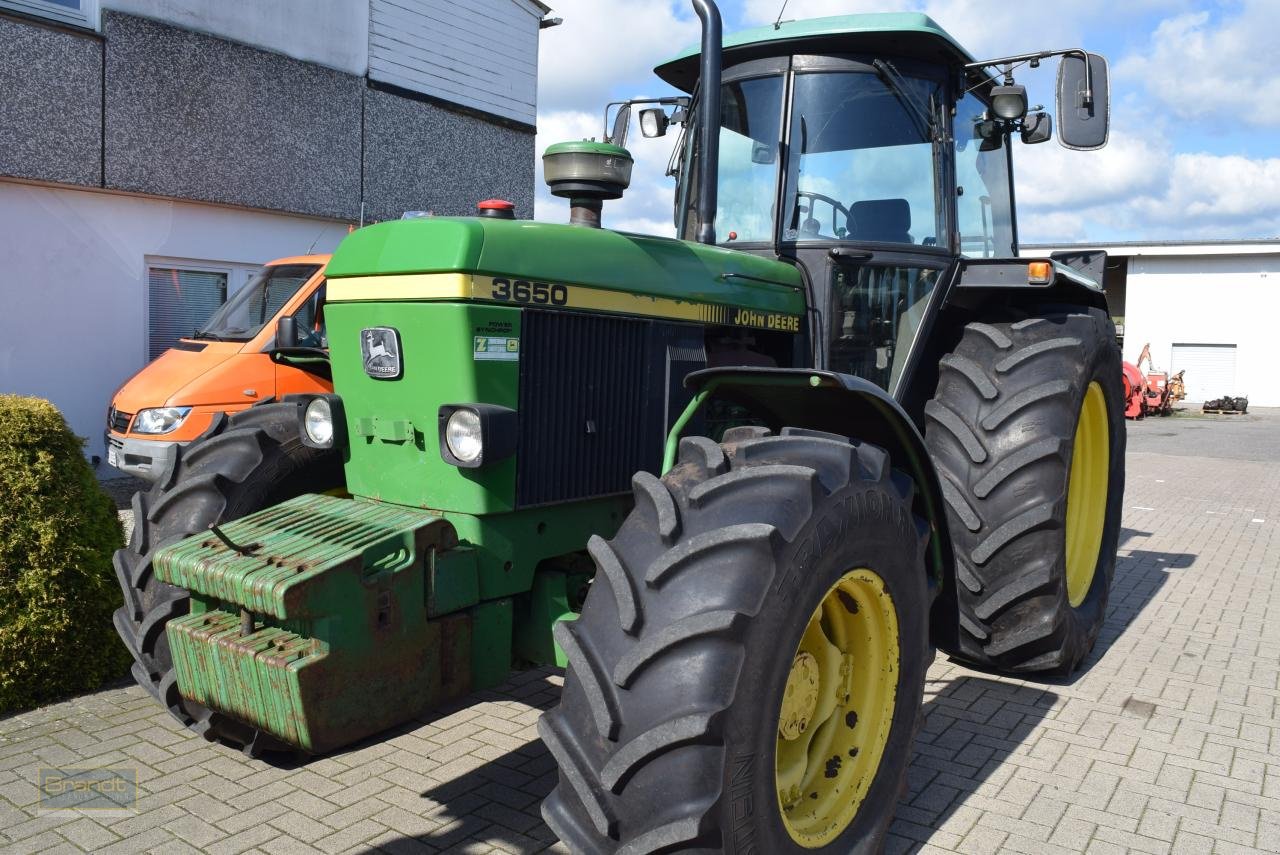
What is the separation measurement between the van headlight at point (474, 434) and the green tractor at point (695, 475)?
0.4 inches

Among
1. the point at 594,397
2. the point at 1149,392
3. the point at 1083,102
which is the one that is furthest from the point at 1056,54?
the point at 1149,392

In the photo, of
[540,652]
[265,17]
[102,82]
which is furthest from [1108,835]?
[265,17]

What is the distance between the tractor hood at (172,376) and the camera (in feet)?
26.0

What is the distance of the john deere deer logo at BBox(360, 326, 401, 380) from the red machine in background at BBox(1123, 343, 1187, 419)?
72.8ft

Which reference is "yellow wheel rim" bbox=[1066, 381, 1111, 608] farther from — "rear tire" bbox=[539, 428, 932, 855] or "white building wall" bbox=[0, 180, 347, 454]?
"white building wall" bbox=[0, 180, 347, 454]

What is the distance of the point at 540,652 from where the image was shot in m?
3.05

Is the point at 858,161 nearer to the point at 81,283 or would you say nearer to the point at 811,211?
the point at 811,211

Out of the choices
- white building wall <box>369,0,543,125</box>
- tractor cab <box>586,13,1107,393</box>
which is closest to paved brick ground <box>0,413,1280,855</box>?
tractor cab <box>586,13,1107,393</box>

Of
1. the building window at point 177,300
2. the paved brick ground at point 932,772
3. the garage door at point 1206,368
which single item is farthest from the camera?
the garage door at point 1206,368

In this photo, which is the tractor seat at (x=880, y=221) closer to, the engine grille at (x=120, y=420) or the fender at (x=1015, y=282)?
the fender at (x=1015, y=282)

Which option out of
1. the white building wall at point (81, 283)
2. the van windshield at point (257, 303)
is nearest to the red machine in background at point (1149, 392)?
the van windshield at point (257, 303)

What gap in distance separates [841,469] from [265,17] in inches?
401

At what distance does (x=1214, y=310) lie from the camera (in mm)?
32469

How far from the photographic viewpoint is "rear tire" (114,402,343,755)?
122 inches
